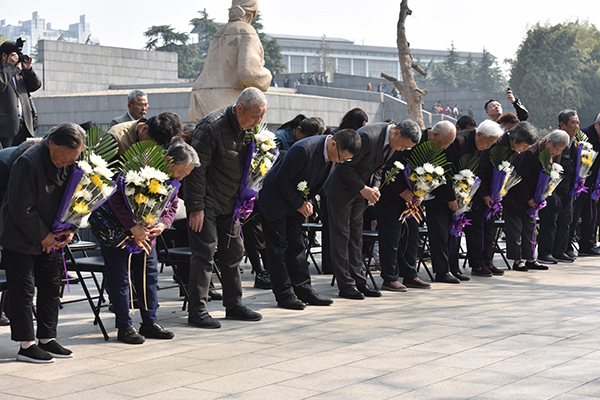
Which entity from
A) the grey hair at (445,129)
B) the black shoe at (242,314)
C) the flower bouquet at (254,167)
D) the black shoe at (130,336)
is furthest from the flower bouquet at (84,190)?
the grey hair at (445,129)

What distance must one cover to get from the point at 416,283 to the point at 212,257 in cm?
313

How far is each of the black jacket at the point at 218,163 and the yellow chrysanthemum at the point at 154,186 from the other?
31.2 inches

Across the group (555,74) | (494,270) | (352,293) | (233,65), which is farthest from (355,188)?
(555,74)

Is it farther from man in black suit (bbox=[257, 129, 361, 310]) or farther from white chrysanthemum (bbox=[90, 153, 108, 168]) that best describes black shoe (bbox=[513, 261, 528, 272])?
white chrysanthemum (bbox=[90, 153, 108, 168])

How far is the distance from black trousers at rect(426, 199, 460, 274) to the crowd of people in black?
0.02 metres

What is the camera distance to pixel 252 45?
42.0 feet

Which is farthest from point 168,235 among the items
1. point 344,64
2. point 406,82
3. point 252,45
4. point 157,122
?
point 344,64

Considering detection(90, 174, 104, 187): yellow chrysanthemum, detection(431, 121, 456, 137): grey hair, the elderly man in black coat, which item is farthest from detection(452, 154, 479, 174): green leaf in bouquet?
the elderly man in black coat

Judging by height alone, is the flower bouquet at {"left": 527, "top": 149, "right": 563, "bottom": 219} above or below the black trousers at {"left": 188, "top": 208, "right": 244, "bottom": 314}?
above

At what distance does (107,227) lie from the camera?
6277 mm

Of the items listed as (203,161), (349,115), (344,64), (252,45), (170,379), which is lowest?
(170,379)

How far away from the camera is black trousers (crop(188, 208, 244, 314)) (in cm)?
704

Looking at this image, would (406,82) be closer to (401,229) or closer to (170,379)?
(401,229)

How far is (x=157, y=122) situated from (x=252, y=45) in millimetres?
5936
